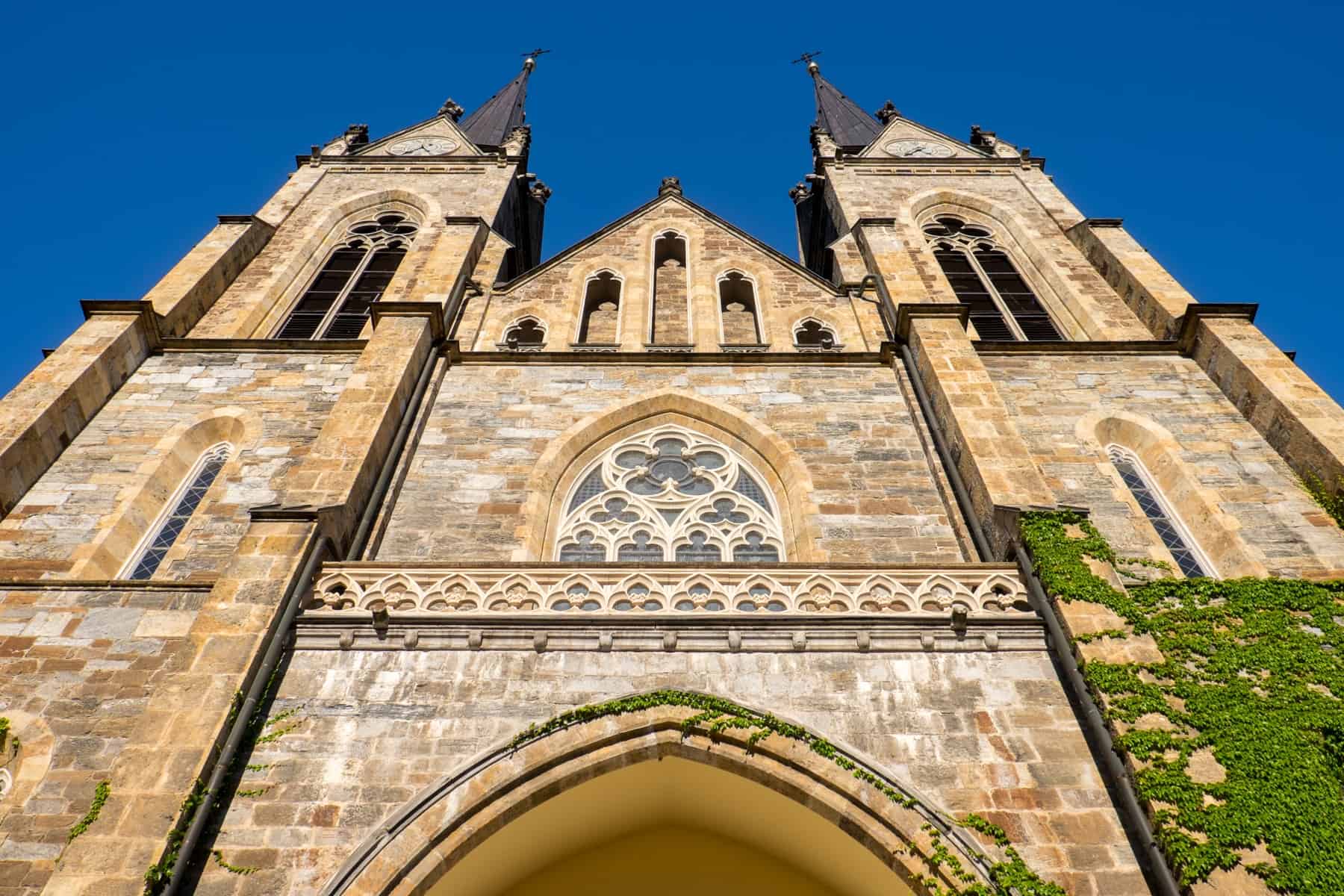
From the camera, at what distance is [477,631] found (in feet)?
25.0

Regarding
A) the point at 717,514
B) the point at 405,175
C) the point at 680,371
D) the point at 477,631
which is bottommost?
the point at 477,631

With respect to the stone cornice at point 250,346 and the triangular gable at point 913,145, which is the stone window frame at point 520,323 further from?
the triangular gable at point 913,145

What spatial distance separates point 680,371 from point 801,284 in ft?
13.0

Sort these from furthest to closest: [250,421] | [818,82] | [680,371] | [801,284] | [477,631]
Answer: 1. [818,82]
2. [801,284]
3. [680,371]
4. [250,421]
5. [477,631]

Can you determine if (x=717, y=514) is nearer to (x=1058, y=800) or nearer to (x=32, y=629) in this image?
(x=1058, y=800)

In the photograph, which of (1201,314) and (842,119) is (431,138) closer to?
(842,119)

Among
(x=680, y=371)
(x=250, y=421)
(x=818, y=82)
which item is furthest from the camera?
(x=818, y=82)

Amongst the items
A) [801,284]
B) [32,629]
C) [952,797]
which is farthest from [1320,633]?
[32,629]

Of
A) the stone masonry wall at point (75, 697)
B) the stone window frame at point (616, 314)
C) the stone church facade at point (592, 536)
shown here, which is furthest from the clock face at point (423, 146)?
the stone masonry wall at point (75, 697)

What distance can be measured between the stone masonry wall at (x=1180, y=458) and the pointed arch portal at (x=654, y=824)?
459cm

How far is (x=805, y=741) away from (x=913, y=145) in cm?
1983

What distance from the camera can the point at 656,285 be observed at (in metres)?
16.6

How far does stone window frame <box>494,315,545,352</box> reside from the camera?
13.9 metres

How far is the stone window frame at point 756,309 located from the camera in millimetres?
14000
